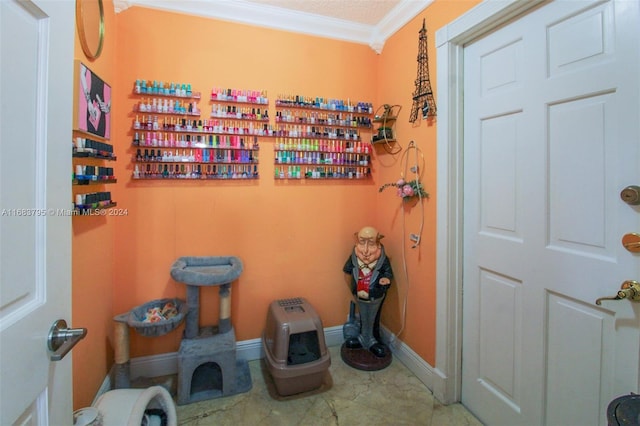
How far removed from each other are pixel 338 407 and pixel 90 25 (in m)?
2.46

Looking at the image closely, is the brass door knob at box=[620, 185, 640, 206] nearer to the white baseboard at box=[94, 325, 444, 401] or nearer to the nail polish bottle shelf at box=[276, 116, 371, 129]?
the white baseboard at box=[94, 325, 444, 401]

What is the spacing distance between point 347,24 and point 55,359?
2595 mm

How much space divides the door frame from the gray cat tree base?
1.26m

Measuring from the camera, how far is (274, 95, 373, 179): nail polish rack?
2254mm

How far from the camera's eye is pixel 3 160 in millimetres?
539

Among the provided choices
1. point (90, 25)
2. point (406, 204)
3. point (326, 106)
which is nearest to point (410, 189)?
point (406, 204)

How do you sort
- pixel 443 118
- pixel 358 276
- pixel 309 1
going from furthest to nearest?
pixel 358 276 → pixel 309 1 → pixel 443 118

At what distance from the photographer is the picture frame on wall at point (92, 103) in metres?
1.36

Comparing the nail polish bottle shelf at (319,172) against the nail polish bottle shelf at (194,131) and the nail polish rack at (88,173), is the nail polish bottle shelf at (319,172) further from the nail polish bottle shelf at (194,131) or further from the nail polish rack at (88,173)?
the nail polish rack at (88,173)

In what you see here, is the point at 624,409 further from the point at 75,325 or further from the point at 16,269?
the point at 75,325

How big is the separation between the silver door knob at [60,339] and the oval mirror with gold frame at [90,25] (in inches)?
54.6

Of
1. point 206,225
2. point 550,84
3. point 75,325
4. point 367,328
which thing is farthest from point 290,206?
point 550,84

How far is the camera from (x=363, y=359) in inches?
85.4

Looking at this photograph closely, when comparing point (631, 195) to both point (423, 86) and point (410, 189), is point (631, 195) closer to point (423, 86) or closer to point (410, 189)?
point (410, 189)
